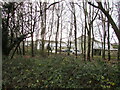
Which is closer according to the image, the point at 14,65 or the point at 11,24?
the point at 14,65

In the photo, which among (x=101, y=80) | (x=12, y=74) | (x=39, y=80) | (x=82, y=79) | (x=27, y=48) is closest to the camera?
(x=101, y=80)

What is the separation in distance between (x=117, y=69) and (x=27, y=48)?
1002 cm

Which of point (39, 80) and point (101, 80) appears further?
point (39, 80)

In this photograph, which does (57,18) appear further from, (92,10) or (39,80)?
(39,80)

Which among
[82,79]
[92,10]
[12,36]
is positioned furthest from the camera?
[92,10]

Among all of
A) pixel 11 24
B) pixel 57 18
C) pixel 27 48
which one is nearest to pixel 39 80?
pixel 11 24

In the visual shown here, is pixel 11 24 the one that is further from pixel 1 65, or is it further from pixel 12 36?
pixel 1 65

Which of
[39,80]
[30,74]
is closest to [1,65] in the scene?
[30,74]

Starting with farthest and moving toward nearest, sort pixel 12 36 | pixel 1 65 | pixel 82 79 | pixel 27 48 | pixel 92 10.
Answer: pixel 27 48 < pixel 92 10 < pixel 12 36 < pixel 1 65 < pixel 82 79

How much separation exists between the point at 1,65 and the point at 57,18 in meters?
8.82

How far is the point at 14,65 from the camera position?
511 centimetres

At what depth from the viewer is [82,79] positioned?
11.3 ft

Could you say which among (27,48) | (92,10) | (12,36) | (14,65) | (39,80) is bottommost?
(39,80)

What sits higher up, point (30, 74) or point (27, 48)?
point (27, 48)
